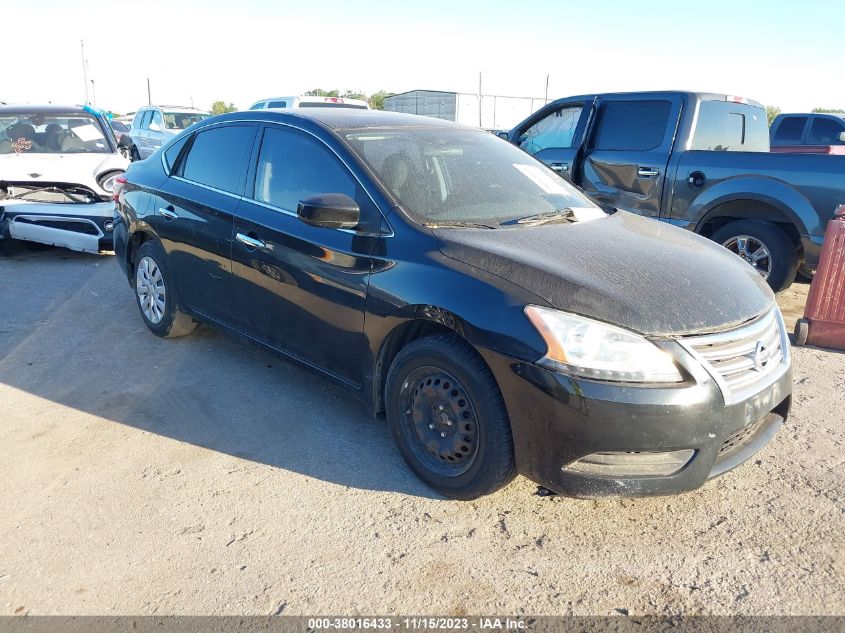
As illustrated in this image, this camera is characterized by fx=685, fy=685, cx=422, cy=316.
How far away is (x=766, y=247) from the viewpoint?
6113mm

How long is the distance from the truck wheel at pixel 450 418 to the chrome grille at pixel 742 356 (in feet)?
2.67

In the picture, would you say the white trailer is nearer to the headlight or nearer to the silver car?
the silver car

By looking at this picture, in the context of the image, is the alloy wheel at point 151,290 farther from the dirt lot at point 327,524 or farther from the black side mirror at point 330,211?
the black side mirror at point 330,211

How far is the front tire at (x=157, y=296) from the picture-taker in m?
4.85

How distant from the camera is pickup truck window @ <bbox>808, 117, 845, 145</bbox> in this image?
12.8 meters

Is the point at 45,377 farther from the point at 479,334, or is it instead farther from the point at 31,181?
the point at 31,181

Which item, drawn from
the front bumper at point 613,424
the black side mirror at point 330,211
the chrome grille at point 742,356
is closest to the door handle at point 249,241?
the black side mirror at point 330,211

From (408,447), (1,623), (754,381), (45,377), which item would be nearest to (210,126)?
(45,377)

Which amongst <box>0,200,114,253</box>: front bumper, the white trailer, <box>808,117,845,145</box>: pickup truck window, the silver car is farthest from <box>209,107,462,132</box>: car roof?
the white trailer

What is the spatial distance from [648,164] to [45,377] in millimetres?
5408

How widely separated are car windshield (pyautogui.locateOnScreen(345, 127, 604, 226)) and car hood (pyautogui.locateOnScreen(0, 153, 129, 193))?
527 centimetres

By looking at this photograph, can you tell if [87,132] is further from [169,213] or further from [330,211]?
[330,211]

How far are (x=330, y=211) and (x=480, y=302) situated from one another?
932 millimetres

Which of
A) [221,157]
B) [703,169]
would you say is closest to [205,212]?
[221,157]
